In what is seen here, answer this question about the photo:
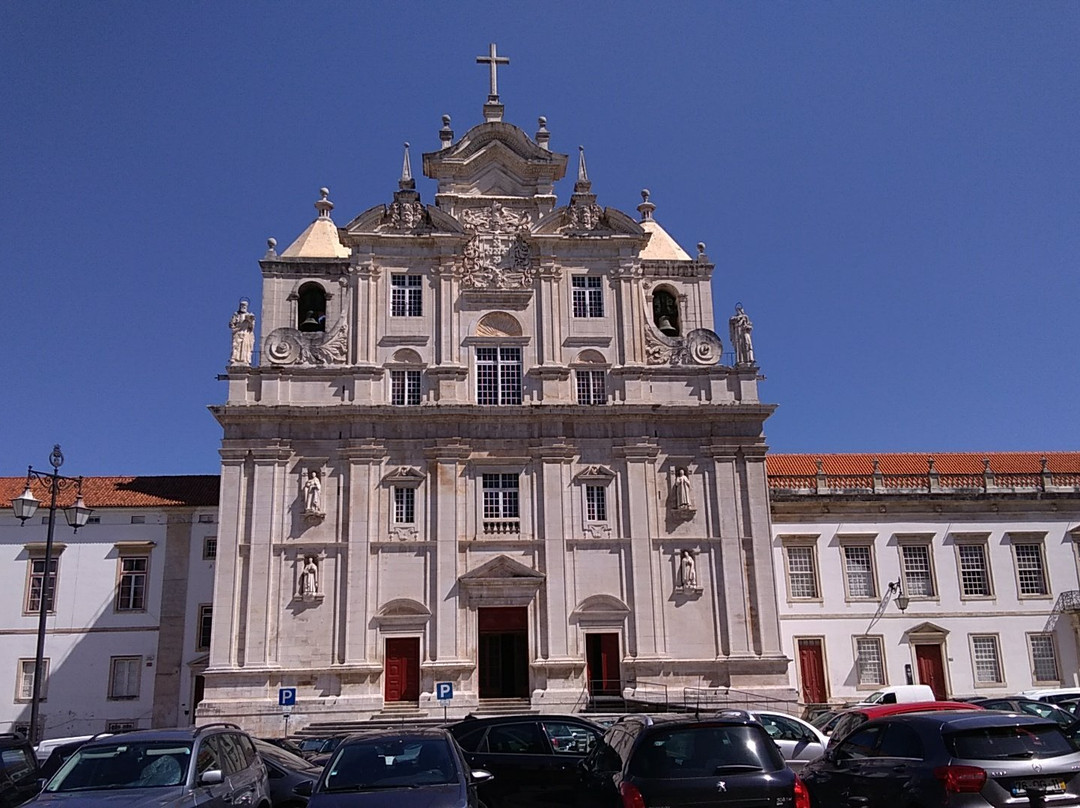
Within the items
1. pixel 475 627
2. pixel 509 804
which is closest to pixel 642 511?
pixel 475 627

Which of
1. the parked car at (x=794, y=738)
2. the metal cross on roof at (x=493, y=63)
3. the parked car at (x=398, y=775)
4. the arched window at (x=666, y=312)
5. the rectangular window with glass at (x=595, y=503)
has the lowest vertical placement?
the parked car at (x=794, y=738)

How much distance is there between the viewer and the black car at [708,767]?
10.3m

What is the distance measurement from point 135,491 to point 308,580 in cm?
1069

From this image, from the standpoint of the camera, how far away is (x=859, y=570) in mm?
38781

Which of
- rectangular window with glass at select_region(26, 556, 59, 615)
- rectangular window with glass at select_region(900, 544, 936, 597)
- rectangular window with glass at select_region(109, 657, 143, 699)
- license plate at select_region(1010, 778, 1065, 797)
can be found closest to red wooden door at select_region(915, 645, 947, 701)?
rectangular window with glass at select_region(900, 544, 936, 597)

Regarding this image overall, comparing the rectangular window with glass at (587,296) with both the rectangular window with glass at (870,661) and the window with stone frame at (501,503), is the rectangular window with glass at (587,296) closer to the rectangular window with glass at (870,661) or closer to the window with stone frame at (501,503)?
the window with stone frame at (501,503)

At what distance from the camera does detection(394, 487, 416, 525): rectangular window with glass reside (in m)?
34.6

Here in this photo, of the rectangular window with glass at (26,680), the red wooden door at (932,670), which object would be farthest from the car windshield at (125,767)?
the red wooden door at (932,670)

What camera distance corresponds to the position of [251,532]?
33688 mm

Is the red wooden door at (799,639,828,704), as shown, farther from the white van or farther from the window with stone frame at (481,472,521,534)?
the window with stone frame at (481,472,521,534)

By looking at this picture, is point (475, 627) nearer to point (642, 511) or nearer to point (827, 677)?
point (642, 511)

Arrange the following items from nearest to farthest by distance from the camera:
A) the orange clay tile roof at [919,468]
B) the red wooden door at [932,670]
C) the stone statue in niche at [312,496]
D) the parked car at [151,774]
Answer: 1. the parked car at [151,774]
2. the stone statue in niche at [312,496]
3. the red wooden door at [932,670]
4. the orange clay tile roof at [919,468]

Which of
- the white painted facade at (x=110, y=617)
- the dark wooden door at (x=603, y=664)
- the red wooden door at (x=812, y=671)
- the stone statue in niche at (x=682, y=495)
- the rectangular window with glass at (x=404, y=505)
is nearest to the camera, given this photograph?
the dark wooden door at (x=603, y=664)

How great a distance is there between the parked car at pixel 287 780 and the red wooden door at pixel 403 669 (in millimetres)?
17723
